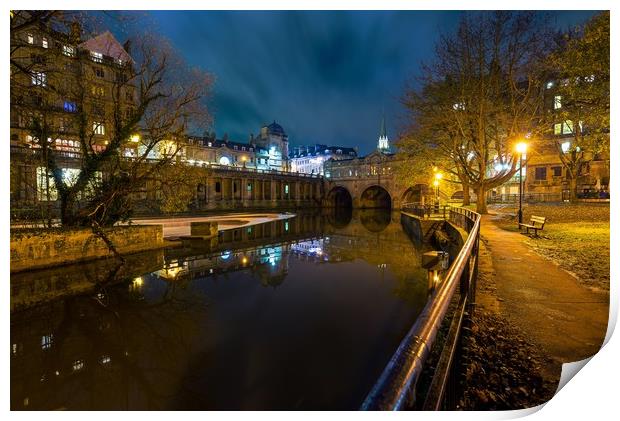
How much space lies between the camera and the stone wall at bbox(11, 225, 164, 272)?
10.7 metres

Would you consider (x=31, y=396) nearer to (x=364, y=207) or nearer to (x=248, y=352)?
(x=248, y=352)

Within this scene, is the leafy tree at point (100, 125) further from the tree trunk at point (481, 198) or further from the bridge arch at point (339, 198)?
the bridge arch at point (339, 198)

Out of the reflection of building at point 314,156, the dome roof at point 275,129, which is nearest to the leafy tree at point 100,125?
the dome roof at point 275,129

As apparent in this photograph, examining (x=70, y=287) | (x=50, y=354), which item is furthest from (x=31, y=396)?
(x=70, y=287)

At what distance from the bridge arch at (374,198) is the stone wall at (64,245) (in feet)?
192

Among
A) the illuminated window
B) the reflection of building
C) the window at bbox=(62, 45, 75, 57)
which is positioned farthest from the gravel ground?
the reflection of building

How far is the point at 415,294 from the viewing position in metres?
10.1

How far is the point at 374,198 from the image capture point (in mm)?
76875

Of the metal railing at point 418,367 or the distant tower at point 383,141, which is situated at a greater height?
the distant tower at point 383,141

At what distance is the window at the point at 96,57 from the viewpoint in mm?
12297

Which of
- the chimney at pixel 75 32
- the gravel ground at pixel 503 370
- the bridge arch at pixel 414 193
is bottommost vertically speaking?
the gravel ground at pixel 503 370
